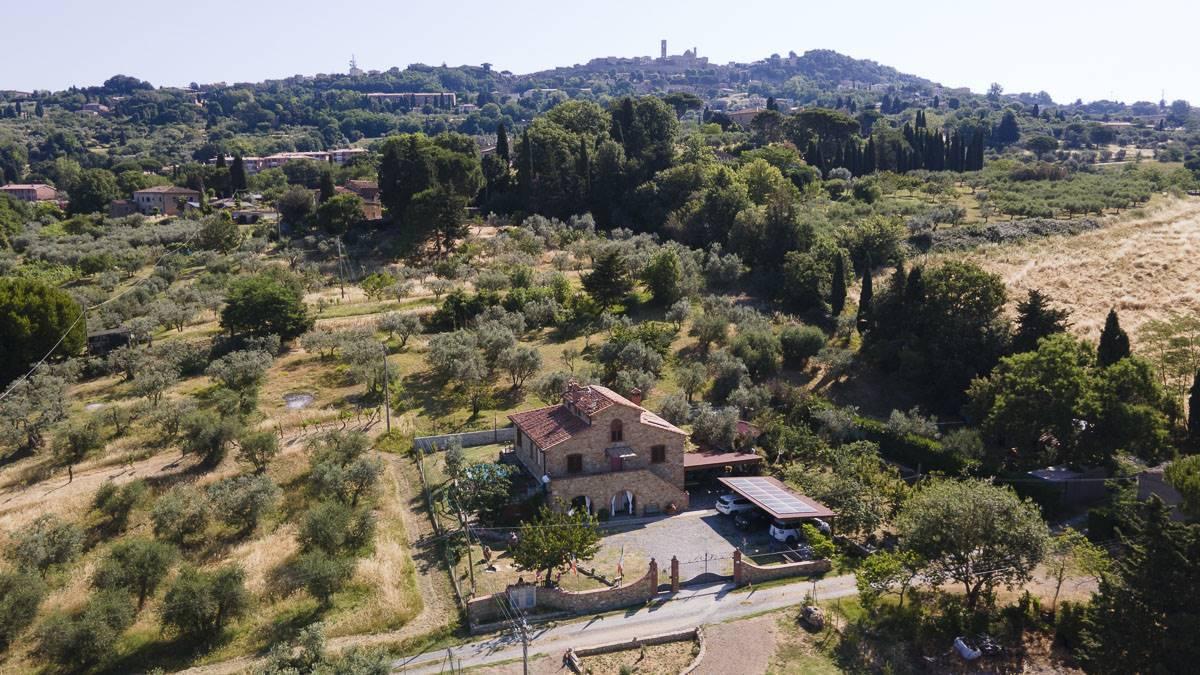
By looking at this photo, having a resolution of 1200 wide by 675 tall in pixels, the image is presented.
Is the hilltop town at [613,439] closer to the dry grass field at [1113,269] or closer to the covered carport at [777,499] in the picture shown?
the covered carport at [777,499]

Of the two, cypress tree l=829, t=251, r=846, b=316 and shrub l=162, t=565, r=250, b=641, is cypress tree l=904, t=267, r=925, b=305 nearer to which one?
cypress tree l=829, t=251, r=846, b=316

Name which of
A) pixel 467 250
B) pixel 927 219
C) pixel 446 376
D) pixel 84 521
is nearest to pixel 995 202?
pixel 927 219

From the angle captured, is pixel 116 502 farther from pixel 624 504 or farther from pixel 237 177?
pixel 237 177

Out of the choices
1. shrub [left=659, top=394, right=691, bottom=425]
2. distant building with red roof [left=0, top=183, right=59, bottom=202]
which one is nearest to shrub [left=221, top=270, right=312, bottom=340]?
shrub [left=659, top=394, right=691, bottom=425]

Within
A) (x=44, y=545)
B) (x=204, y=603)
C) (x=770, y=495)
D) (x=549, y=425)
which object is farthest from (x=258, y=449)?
(x=770, y=495)

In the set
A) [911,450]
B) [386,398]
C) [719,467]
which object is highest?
[386,398]

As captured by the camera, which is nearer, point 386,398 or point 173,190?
point 386,398

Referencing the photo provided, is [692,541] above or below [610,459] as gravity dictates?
below

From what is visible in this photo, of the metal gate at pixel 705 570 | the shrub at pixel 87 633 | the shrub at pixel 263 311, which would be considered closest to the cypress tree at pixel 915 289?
the metal gate at pixel 705 570
